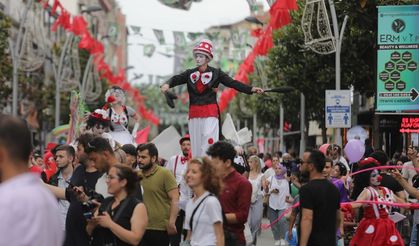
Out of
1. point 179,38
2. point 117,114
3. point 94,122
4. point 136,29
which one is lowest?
point 94,122

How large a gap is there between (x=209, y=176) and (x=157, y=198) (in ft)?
6.94

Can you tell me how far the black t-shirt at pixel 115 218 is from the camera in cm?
844

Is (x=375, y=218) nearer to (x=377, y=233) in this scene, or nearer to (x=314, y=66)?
(x=377, y=233)

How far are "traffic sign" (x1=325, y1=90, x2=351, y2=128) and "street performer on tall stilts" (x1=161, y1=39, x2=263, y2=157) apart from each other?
14.6 m

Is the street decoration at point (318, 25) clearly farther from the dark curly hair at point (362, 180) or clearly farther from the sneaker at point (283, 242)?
the dark curly hair at point (362, 180)

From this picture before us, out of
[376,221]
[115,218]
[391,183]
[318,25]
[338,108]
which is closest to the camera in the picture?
[115,218]

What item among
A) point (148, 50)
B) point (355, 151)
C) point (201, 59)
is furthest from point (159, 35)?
point (201, 59)

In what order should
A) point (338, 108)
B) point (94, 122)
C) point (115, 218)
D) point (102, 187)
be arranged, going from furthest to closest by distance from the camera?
point (338, 108), point (94, 122), point (102, 187), point (115, 218)

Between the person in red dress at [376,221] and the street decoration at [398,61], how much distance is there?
11.7 meters

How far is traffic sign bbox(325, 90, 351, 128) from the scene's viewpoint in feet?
89.1

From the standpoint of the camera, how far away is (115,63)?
17600 centimetres

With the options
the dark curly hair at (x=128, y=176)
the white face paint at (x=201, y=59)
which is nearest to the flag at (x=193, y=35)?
the white face paint at (x=201, y=59)

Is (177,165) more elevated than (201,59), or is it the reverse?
(201,59)

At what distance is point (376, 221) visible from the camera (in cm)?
1254
